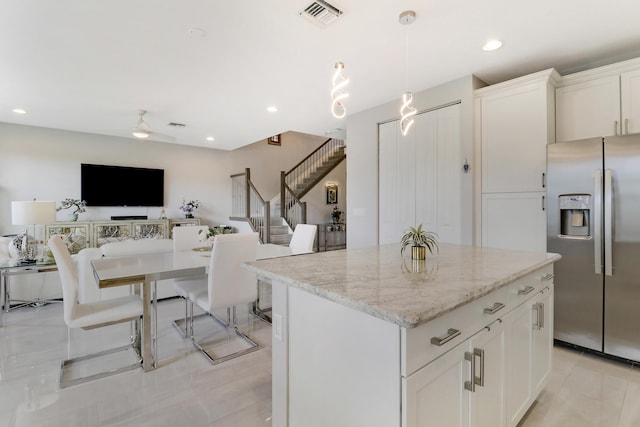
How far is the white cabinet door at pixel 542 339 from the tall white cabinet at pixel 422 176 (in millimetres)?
1457

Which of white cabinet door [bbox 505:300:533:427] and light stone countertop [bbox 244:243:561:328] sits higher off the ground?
light stone countertop [bbox 244:243:561:328]

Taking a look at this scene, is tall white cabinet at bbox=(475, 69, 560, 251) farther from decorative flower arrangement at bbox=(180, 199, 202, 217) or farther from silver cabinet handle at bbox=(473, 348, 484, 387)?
decorative flower arrangement at bbox=(180, 199, 202, 217)

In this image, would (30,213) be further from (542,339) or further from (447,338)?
(542,339)

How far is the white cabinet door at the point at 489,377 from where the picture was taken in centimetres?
124

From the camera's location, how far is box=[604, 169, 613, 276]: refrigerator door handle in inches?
96.0

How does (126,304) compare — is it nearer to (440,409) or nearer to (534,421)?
(440,409)

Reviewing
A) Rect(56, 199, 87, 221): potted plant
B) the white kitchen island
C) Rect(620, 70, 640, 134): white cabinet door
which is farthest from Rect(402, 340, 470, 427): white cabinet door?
Rect(56, 199, 87, 221): potted plant

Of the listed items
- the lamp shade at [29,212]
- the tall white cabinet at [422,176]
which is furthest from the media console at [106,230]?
the tall white cabinet at [422,176]

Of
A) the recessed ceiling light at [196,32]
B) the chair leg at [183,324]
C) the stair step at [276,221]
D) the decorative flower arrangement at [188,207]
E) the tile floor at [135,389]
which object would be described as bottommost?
the tile floor at [135,389]

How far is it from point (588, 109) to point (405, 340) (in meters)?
3.23

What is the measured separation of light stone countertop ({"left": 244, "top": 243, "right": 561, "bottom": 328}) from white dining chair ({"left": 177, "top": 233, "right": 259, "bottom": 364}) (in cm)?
93

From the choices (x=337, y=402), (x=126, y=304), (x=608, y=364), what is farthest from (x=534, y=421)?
(x=126, y=304)

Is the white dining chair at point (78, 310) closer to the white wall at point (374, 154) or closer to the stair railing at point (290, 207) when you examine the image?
the white wall at point (374, 154)

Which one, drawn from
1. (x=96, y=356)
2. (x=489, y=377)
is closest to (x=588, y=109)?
(x=489, y=377)
